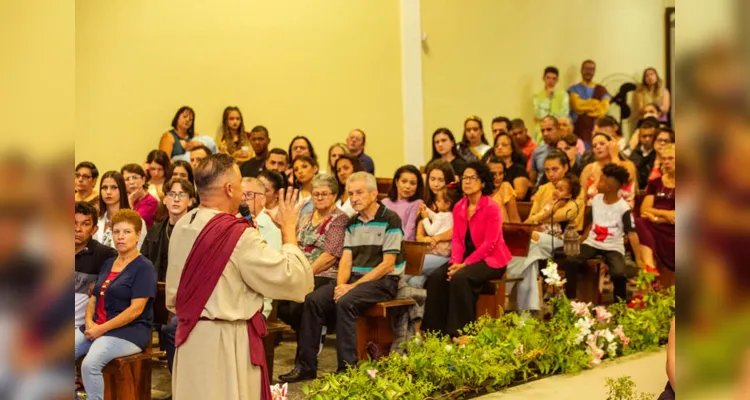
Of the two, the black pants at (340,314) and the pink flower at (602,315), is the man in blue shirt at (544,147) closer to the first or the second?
the pink flower at (602,315)

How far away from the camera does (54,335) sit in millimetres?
1001

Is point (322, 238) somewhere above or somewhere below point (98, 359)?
above

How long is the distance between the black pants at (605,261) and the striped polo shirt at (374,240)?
171 centimetres

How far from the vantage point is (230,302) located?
3.73 meters

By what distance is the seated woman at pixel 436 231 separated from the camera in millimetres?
6633

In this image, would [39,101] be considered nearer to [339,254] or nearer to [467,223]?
[339,254]

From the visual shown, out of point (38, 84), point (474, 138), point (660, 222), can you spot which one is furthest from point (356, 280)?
point (38, 84)

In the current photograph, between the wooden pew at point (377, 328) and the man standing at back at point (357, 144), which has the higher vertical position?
the man standing at back at point (357, 144)

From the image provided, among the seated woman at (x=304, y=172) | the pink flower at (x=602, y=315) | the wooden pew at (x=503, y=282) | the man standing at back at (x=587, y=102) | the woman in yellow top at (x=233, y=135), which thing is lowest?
the pink flower at (x=602, y=315)


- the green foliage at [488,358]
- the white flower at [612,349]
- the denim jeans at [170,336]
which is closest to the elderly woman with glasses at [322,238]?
the green foliage at [488,358]

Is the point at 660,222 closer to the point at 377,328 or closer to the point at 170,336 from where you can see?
the point at 377,328

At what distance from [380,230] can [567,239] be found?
177cm

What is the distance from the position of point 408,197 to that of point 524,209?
138 cm

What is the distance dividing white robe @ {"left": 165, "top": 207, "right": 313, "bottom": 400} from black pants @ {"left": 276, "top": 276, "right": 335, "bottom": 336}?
211 cm
